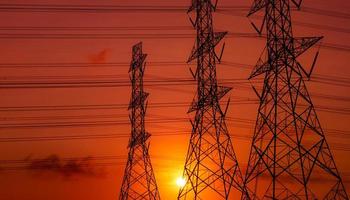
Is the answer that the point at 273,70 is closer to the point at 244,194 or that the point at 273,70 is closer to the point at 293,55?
the point at 293,55

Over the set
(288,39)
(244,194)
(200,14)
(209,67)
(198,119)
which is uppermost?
(200,14)

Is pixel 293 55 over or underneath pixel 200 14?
underneath

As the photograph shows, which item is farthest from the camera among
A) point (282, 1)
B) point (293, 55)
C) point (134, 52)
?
point (134, 52)

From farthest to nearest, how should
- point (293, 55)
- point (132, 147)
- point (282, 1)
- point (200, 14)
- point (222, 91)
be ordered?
1. point (132, 147)
2. point (200, 14)
3. point (222, 91)
4. point (282, 1)
5. point (293, 55)

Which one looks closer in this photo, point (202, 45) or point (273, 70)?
point (273, 70)

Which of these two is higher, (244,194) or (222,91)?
(222,91)

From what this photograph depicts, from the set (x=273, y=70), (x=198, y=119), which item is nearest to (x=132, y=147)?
(x=198, y=119)

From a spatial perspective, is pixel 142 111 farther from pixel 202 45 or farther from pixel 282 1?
pixel 282 1

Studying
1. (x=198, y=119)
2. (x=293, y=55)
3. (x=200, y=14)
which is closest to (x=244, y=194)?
(x=198, y=119)

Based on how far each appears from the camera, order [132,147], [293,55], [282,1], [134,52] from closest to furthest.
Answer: [293,55], [282,1], [132,147], [134,52]
